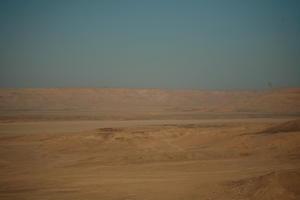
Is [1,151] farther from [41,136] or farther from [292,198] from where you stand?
[292,198]

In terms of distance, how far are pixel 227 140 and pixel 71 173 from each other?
32.1 ft

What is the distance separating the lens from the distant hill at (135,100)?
216ft

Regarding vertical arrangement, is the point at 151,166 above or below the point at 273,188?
above

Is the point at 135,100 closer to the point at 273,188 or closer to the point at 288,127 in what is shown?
the point at 288,127

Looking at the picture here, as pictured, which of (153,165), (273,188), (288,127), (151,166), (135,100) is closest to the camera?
(273,188)

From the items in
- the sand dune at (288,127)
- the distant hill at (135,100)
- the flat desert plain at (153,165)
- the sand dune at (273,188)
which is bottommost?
the sand dune at (273,188)

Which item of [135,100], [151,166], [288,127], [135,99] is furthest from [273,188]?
[135,99]

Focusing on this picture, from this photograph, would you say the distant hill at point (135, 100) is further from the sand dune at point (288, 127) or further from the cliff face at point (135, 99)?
the sand dune at point (288, 127)

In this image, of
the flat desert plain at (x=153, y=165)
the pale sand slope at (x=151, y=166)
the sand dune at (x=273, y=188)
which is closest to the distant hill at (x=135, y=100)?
the flat desert plain at (x=153, y=165)

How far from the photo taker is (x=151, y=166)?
13.5 metres

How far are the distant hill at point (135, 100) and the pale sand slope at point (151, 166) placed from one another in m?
44.9

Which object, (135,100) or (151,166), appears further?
(135,100)

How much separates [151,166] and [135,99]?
101558 mm

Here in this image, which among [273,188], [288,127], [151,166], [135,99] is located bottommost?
[273,188]
